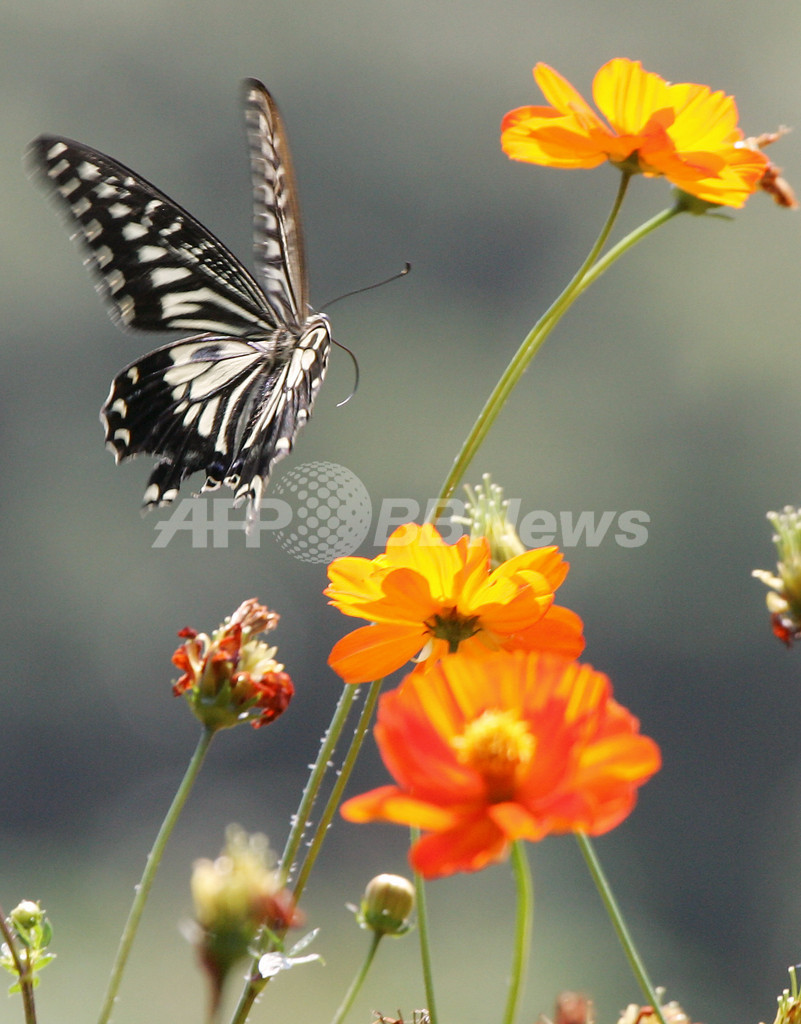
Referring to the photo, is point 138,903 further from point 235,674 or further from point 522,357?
point 522,357

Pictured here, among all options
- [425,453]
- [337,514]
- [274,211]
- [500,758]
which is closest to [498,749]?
[500,758]

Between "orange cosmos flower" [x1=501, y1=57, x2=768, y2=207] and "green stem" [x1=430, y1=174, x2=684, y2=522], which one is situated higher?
"orange cosmos flower" [x1=501, y1=57, x2=768, y2=207]

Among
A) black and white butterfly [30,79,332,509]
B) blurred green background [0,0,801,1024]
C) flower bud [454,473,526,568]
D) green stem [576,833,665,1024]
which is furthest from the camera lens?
blurred green background [0,0,801,1024]

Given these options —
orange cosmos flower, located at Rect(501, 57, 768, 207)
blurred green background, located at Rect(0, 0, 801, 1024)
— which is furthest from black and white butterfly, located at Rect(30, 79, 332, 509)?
blurred green background, located at Rect(0, 0, 801, 1024)

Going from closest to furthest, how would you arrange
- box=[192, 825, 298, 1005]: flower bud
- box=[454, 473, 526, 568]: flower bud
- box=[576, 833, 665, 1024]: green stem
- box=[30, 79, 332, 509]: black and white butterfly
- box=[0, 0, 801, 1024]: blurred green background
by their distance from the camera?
box=[192, 825, 298, 1005]: flower bud → box=[576, 833, 665, 1024]: green stem → box=[454, 473, 526, 568]: flower bud → box=[30, 79, 332, 509]: black and white butterfly → box=[0, 0, 801, 1024]: blurred green background

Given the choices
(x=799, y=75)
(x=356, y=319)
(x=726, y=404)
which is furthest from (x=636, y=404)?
(x=799, y=75)

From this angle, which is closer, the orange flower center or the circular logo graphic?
the orange flower center

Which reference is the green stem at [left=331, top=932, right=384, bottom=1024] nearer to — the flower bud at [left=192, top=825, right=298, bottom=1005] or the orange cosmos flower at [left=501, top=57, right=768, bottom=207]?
the flower bud at [left=192, top=825, right=298, bottom=1005]
